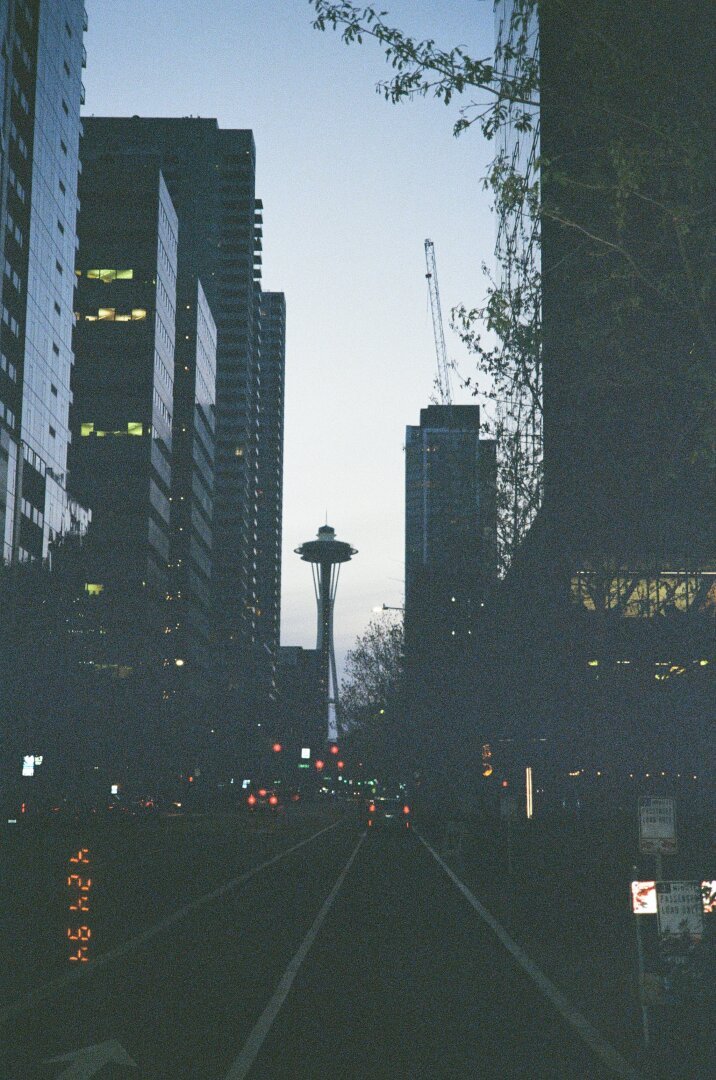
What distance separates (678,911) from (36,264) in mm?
99831

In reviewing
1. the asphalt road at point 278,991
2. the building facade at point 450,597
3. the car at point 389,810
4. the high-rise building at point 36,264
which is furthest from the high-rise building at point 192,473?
the asphalt road at point 278,991

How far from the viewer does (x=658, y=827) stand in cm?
1467

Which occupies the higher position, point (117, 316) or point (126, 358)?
point (117, 316)

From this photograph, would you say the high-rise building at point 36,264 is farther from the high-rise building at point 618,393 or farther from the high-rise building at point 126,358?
the high-rise building at point 618,393

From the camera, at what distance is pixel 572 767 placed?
47250mm

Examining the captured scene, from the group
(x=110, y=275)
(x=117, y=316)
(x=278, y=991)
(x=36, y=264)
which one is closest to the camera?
(x=278, y=991)

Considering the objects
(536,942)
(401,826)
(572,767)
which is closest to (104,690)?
(401,826)

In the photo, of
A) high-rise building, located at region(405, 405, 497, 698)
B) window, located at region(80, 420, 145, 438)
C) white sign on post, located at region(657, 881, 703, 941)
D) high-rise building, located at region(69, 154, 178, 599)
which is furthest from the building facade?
window, located at region(80, 420, 145, 438)

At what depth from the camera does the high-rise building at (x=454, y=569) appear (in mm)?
42384

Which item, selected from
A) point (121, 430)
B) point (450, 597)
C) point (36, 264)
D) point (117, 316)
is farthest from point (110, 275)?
point (450, 597)

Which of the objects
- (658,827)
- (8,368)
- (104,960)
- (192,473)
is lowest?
(104,960)

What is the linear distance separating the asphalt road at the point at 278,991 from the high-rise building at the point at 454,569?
463 inches

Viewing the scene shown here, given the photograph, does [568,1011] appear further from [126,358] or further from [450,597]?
[126,358]

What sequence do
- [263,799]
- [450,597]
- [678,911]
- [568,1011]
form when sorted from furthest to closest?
1. [263,799]
2. [450,597]
3. [568,1011]
4. [678,911]
